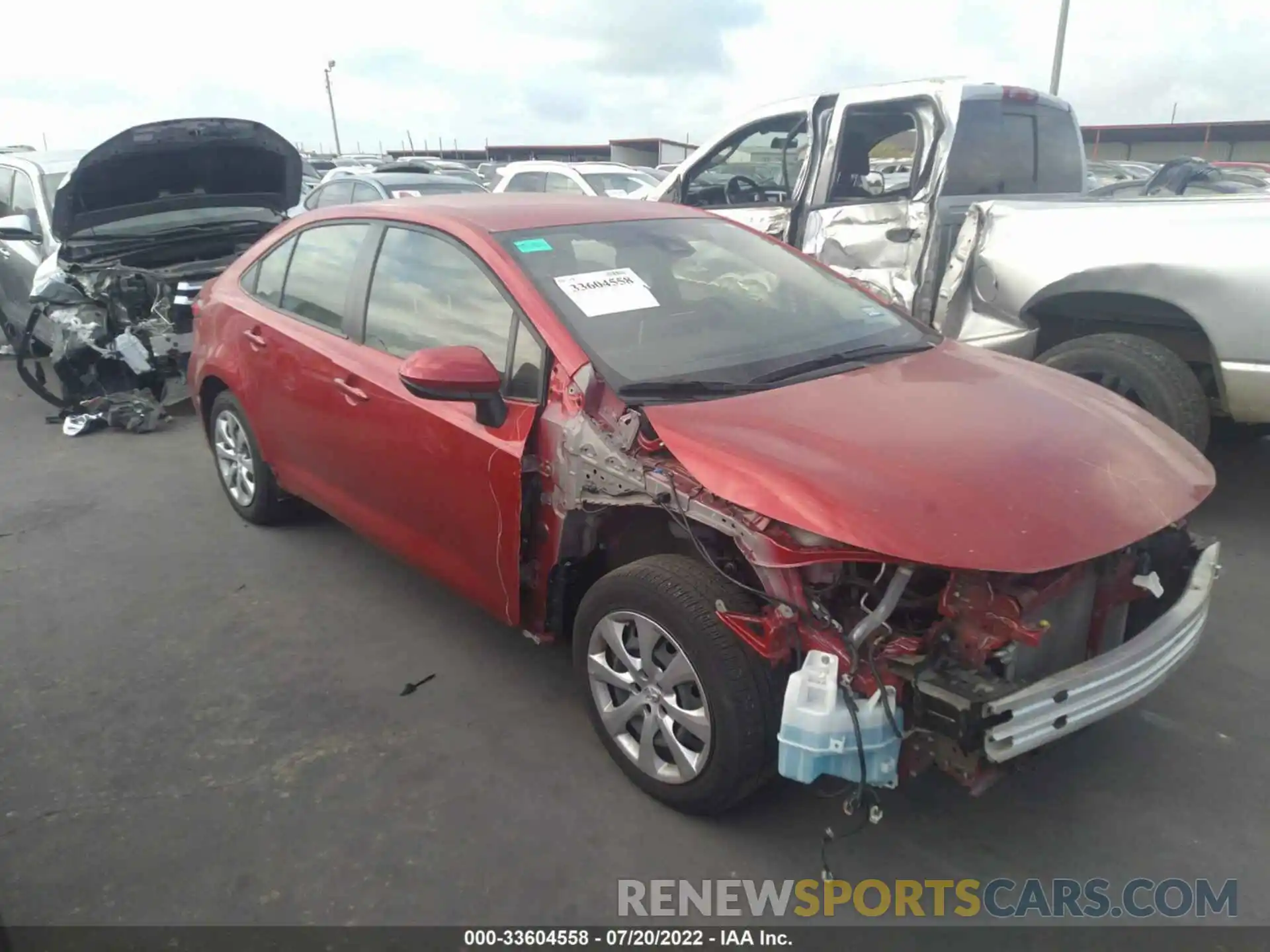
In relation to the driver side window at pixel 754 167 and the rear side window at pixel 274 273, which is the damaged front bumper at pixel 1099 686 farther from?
the driver side window at pixel 754 167

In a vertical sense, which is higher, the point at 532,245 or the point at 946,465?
the point at 532,245

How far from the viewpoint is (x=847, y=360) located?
3203 millimetres

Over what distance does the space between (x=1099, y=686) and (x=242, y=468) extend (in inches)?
160

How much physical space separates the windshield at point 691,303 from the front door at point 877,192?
203cm

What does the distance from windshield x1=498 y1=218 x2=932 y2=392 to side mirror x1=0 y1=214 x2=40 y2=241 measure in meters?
5.57

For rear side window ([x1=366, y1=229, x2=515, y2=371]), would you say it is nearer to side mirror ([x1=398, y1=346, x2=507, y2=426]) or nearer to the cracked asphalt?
side mirror ([x1=398, y1=346, x2=507, y2=426])

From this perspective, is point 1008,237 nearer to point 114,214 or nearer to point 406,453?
point 406,453

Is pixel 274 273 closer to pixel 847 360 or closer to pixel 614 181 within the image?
pixel 847 360

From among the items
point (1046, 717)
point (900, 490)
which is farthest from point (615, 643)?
point (1046, 717)

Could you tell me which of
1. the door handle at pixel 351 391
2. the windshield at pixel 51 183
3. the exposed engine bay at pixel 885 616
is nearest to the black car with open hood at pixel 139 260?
the windshield at pixel 51 183

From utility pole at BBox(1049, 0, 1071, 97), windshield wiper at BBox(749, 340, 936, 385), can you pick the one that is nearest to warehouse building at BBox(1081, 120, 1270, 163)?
utility pole at BBox(1049, 0, 1071, 97)

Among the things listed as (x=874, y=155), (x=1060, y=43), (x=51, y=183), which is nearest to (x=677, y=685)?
(x=874, y=155)

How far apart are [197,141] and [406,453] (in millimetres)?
4737

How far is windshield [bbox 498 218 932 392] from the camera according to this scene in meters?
2.99
